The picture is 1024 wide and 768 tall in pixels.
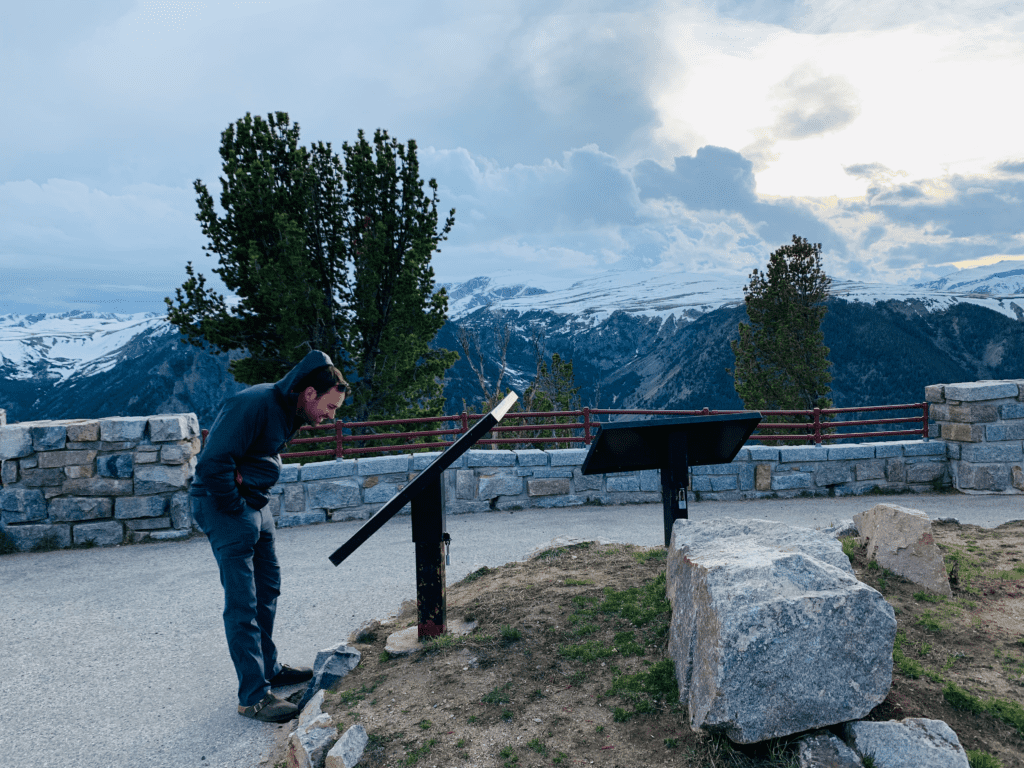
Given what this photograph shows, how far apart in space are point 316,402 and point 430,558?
3.94ft

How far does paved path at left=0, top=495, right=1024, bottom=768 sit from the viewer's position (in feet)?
11.9

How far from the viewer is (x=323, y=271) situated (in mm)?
20438

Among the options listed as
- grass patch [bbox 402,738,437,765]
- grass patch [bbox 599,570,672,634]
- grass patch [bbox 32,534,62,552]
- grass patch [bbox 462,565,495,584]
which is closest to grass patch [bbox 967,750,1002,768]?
grass patch [bbox 599,570,672,634]

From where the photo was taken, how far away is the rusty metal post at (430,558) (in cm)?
391

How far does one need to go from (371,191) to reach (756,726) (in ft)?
65.7

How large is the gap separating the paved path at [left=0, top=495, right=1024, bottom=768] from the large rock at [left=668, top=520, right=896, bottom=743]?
2.41m

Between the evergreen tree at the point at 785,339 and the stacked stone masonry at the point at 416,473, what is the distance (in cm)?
1633

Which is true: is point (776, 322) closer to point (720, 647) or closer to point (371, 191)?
point (371, 191)

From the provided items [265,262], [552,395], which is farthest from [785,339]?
[265,262]

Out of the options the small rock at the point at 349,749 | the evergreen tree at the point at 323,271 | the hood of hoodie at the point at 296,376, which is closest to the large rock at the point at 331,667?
the small rock at the point at 349,749

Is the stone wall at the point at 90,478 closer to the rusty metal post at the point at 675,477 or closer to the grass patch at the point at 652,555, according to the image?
the grass patch at the point at 652,555

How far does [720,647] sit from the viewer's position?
8.19 ft

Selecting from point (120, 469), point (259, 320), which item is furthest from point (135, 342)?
point (120, 469)

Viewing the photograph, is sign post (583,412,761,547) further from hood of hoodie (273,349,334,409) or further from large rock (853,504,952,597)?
hood of hoodie (273,349,334,409)
